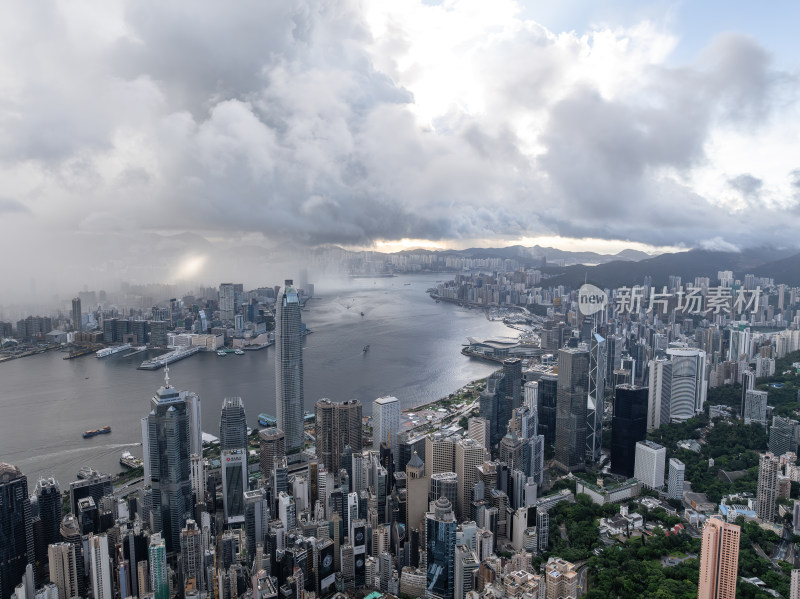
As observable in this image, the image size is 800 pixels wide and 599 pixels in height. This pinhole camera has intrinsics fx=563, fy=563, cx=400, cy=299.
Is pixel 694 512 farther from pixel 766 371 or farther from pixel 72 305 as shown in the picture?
pixel 72 305

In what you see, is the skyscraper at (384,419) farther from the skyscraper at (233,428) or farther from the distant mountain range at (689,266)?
the distant mountain range at (689,266)

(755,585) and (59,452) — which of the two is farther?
(59,452)

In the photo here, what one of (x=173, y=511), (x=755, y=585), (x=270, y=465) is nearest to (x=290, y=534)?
(x=173, y=511)

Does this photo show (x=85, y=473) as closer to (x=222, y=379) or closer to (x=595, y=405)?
(x=222, y=379)

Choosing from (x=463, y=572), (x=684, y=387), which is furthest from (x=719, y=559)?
(x=684, y=387)

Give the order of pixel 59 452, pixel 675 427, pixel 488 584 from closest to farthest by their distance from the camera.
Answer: pixel 488 584, pixel 59 452, pixel 675 427

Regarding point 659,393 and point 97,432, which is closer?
point 97,432

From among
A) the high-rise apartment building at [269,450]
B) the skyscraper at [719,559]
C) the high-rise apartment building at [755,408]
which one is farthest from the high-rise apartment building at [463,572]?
the high-rise apartment building at [755,408]
